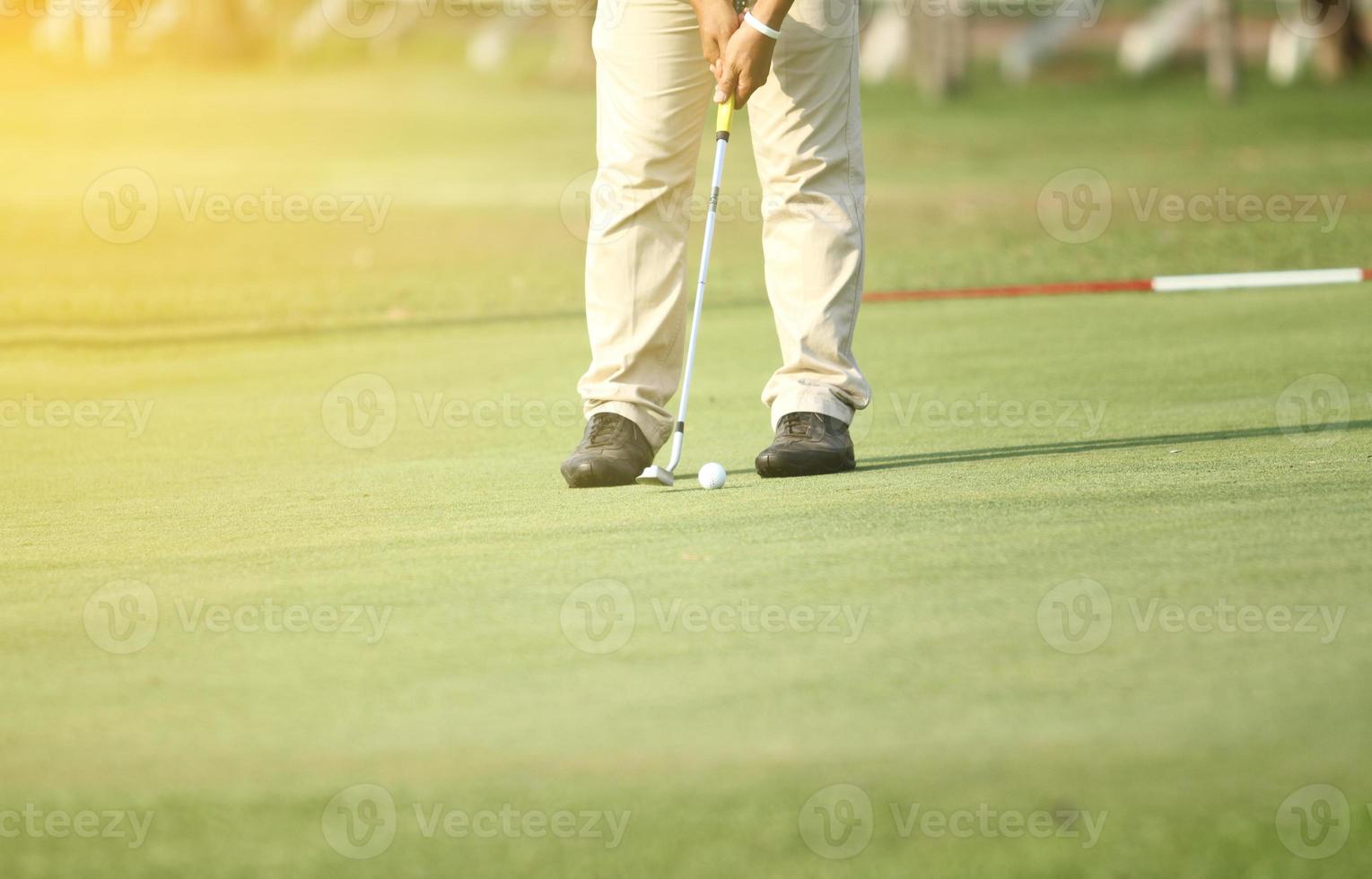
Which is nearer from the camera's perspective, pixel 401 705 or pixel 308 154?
pixel 401 705

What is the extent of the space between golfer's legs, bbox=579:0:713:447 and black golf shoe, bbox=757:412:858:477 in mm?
325

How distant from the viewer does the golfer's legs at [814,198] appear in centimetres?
416

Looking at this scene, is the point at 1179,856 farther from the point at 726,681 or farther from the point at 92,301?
the point at 92,301

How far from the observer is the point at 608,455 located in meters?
3.92

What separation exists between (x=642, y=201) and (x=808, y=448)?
70 cm

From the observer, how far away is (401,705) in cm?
229

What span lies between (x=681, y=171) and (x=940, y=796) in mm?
2459

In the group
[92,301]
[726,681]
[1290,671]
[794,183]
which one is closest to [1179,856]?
[1290,671]

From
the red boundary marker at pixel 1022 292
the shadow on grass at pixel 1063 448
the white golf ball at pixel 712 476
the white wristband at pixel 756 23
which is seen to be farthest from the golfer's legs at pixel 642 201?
the red boundary marker at pixel 1022 292

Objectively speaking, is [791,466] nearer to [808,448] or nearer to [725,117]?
[808,448]

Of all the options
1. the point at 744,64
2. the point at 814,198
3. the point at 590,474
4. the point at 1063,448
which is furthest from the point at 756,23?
the point at 1063,448

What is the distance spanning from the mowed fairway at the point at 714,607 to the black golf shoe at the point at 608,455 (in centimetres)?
10

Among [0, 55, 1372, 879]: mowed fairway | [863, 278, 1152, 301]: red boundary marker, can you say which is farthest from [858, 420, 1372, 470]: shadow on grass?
[863, 278, 1152, 301]: red boundary marker

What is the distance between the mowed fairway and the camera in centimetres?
193
